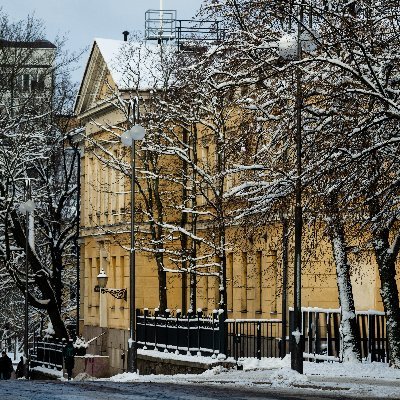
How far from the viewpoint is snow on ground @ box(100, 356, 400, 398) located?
83.1 feet

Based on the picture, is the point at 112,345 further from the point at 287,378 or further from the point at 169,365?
the point at 287,378

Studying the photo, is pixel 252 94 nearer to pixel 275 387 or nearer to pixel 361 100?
pixel 361 100

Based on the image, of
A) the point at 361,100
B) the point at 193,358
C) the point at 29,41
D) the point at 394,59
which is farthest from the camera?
the point at 29,41

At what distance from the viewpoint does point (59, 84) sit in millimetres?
73000

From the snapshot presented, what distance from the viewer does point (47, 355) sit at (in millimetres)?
59531

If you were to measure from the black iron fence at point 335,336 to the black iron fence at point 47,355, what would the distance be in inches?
908

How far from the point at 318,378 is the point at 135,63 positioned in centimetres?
3277

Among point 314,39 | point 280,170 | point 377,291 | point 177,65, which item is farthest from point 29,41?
point 314,39

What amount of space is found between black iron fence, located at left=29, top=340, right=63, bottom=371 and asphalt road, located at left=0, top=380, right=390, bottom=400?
99.2ft

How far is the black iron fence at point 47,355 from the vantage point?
57344mm

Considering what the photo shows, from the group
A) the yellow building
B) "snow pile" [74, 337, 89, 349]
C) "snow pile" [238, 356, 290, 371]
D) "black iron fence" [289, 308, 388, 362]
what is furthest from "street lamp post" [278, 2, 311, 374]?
"snow pile" [74, 337, 89, 349]

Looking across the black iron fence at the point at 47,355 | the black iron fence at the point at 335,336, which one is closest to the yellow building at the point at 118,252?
the black iron fence at the point at 47,355

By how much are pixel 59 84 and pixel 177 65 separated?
24927 mm

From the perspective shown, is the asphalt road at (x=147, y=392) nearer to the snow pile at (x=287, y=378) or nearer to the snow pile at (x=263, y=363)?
the snow pile at (x=287, y=378)
